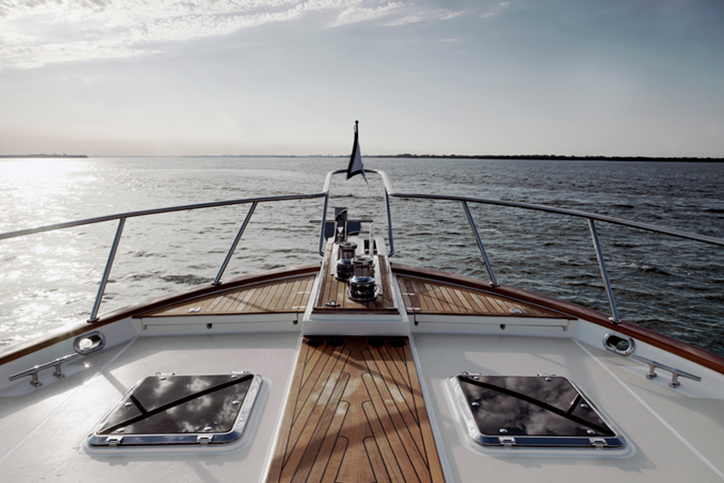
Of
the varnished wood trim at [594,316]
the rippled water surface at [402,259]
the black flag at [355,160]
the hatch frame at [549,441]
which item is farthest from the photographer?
the rippled water surface at [402,259]

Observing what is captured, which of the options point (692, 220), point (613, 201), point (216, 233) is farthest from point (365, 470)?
point (613, 201)

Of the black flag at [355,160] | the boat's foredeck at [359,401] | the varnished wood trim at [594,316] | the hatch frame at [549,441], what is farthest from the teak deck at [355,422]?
the black flag at [355,160]

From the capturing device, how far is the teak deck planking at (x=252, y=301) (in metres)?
2.37

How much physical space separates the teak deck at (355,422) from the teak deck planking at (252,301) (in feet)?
2.05

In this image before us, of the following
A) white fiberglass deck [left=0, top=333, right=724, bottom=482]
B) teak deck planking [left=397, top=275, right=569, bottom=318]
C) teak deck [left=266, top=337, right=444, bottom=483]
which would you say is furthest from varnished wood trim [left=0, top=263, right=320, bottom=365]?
teak deck [left=266, top=337, right=444, bottom=483]

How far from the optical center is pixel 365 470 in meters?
1.20

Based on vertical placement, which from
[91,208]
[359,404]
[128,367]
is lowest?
[91,208]

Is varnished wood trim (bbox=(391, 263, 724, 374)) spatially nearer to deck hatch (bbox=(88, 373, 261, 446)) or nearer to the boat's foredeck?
the boat's foredeck

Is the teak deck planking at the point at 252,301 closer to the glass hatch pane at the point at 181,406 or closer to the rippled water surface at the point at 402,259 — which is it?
the glass hatch pane at the point at 181,406

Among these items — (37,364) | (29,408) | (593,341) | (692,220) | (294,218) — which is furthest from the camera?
(692,220)

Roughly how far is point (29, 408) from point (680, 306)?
872cm

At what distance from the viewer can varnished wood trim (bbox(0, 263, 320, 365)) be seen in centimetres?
186

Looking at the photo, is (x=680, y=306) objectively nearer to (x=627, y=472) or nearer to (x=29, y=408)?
(x=627, y=472)

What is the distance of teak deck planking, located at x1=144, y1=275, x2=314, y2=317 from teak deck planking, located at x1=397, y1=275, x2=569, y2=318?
74 centimetres
